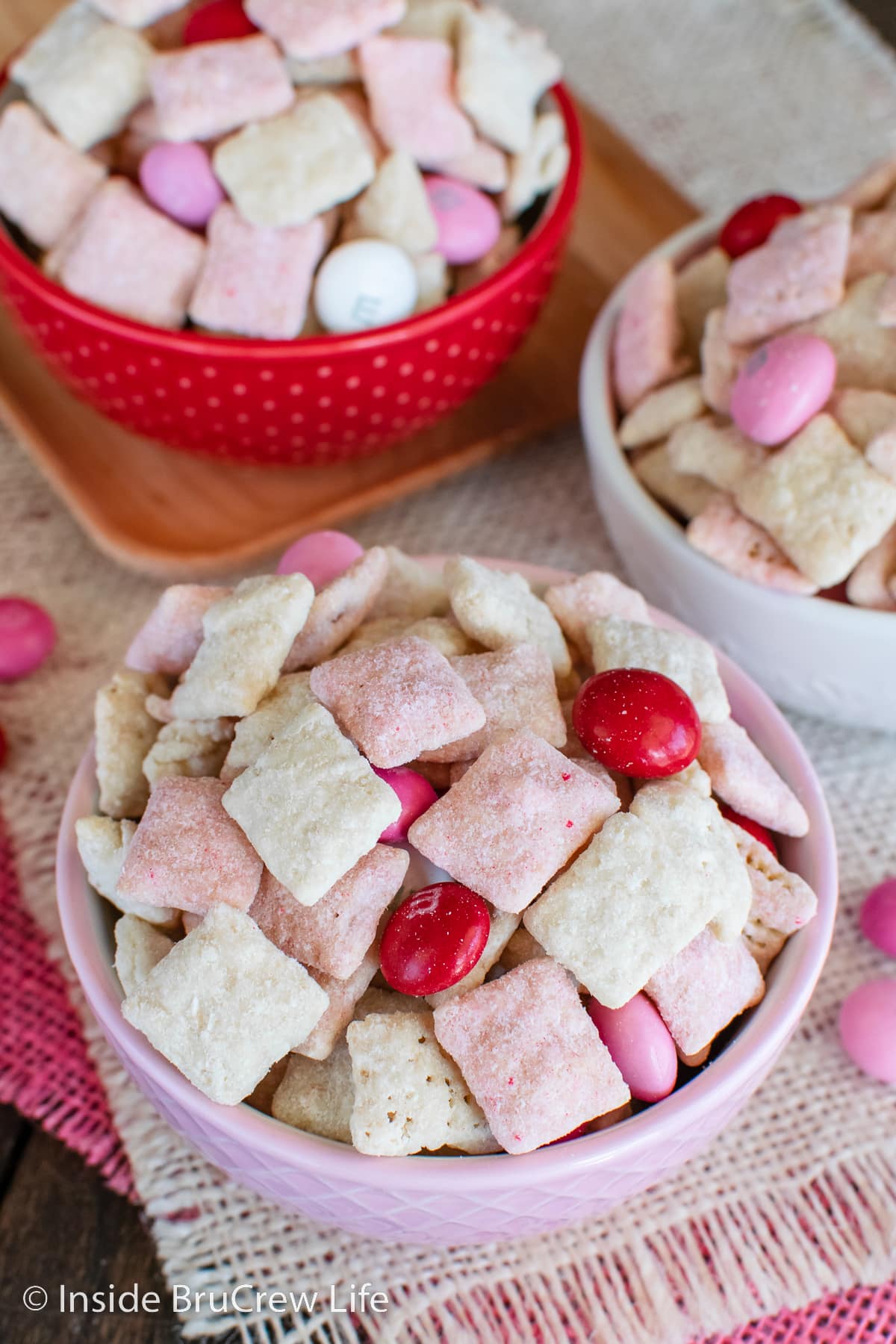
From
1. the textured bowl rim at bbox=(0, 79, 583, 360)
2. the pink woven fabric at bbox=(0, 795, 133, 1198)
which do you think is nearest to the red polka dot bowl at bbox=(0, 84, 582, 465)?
the textured bowl rim at bbox=(0, 79, 583, 360)

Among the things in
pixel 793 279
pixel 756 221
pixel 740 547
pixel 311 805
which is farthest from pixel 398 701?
pixel 756 221

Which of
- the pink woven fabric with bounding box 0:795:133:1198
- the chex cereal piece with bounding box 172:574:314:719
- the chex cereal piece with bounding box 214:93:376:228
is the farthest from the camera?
the chex cereal piece with bounding box 214:93:376:228

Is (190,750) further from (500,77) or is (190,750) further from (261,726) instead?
(500,77)

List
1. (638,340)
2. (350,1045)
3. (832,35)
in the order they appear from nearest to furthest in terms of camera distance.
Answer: (350,1045) → (638,340) → (832,35)

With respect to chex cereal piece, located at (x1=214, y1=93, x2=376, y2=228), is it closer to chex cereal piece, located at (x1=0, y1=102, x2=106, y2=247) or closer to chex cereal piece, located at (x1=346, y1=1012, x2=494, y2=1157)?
chex cereal piece, located at (x1=0, y1=102, x2=106, y2=247)

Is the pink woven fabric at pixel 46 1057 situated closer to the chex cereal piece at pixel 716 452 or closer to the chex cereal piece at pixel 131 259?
the chex cereal piece at pixel 131 259

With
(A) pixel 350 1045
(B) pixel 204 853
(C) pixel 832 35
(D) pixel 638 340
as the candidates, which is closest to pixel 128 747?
(B) pixel 204 853

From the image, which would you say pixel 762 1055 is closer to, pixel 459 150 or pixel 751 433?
pixel 751 433
